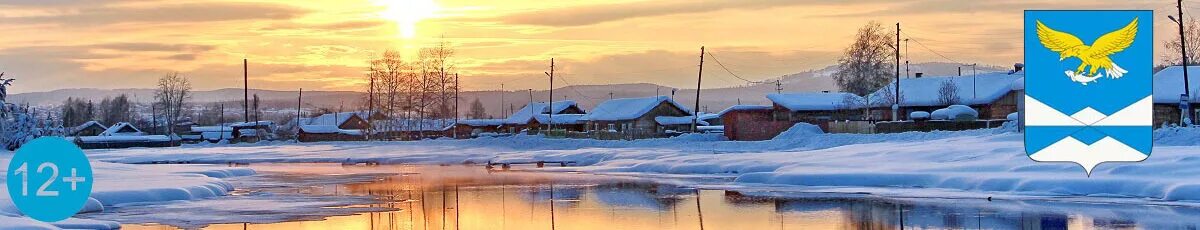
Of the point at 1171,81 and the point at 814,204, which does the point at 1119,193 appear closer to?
the point at 814,204

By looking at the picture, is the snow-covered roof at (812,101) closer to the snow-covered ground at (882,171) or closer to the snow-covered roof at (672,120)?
the snow-covered roof at (672,120)

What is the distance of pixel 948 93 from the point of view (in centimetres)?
8769

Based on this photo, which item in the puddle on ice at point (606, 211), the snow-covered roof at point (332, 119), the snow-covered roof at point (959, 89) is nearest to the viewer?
the puddle on ice at point (606, 211)

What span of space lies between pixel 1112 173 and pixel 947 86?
5980 centimetres

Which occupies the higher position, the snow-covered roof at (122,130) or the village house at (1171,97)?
the village house at (1171,97)

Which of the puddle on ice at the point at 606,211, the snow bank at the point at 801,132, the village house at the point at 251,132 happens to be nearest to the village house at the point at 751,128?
the snow bank at the point at 801,132

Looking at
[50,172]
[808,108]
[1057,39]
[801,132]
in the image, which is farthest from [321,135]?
[1057,39]

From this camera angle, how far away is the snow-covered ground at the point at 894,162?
97.2 ft

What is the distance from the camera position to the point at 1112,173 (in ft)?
99.1

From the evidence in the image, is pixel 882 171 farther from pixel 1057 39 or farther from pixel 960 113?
pixel 960 113

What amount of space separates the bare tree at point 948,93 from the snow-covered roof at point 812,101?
26.3ft

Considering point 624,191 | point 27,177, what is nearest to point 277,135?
point 624,191

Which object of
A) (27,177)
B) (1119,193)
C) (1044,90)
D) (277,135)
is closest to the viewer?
(27,177)

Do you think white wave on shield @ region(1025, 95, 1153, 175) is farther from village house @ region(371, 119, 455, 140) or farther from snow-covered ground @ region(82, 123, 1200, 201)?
village house @ region(371, 119, 455, 140)
